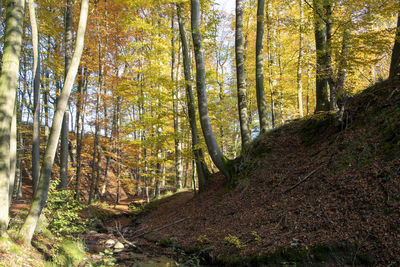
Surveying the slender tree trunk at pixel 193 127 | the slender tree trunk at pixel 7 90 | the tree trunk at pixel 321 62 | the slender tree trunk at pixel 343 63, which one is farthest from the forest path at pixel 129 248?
the tree trunk at pixel 321 62

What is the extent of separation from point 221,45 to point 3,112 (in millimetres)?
17937

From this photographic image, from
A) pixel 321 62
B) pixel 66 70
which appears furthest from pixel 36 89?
pixel 321 62

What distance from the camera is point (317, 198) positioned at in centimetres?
500

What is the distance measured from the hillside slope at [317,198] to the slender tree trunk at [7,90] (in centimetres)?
408

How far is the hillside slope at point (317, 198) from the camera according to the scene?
12.3 ft

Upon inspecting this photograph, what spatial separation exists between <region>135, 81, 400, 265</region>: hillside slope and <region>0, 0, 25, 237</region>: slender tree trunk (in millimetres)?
4084

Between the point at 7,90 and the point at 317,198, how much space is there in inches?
239

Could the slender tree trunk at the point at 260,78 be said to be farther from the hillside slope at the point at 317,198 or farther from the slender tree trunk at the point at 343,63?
the slender tree trunk at the point at 343,63

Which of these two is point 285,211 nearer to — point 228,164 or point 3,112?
point 228,164

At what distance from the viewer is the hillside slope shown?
3736 millimetres

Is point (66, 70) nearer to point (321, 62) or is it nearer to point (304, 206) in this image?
point (321, 62)

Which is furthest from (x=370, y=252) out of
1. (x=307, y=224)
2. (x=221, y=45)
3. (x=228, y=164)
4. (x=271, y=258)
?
(x=221, y=45)

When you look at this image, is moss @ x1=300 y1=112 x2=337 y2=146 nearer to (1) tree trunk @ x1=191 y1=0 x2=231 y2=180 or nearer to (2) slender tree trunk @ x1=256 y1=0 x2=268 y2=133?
(2) slender tree trunk @ x1=256 y1=0 x2=268 y2=133

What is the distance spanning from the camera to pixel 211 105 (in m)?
12.2
